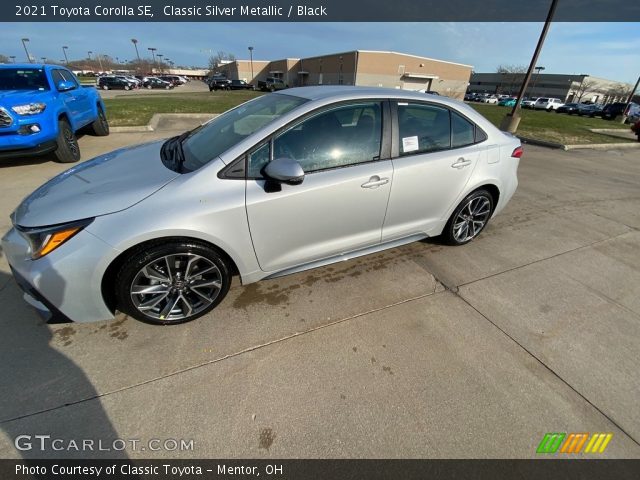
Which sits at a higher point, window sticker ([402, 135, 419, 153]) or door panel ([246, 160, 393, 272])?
window sticker ([402, 135, 419, 153])

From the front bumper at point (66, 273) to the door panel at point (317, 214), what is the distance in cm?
97

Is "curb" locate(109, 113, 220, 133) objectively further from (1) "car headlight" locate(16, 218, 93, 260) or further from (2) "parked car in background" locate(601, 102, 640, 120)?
(2) "parked car in background" locate(601, 102, 640, 120)

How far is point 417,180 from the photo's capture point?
107 inches

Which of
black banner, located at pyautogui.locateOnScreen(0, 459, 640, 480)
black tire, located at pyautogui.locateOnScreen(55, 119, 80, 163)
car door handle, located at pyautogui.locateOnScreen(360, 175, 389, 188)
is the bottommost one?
black banner, located at pyautogui.locateOnScreen(0, 459, 640, 480)

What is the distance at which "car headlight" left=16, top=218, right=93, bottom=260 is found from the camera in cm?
184

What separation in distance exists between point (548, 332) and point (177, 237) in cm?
292

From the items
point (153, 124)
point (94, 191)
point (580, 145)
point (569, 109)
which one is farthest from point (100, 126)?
point (569, 109)

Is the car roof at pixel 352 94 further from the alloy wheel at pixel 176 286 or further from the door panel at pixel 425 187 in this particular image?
the alloy wheel at pixel 176 286

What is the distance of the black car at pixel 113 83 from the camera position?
33.3m

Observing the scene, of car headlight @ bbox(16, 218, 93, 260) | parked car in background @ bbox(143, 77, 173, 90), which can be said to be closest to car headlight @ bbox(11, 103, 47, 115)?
car headlight @ bbox(16, 218, 93, 260)

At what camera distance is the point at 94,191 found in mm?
2041

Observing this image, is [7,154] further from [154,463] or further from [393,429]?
[393,429]

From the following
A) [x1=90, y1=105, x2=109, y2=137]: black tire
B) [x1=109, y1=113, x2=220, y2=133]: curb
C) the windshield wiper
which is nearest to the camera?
the windshield wiper

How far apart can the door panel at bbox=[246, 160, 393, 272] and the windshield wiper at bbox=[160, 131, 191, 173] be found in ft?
2.00
